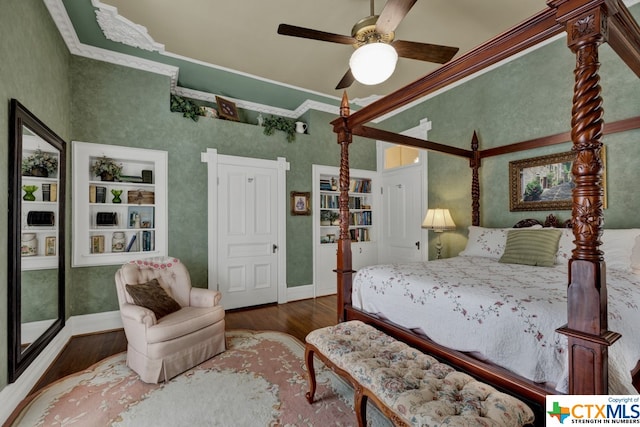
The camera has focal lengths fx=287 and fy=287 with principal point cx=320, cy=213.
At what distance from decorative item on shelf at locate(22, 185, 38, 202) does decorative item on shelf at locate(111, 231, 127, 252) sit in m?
1.16

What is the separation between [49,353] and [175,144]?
7.88ft

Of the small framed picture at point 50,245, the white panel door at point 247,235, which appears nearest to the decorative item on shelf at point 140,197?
the white panel door at point 247,235

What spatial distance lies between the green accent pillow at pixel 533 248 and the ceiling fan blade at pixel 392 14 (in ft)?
7.08

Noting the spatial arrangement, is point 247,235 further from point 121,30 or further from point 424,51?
point 424,51

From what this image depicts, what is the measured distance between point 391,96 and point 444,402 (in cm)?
185

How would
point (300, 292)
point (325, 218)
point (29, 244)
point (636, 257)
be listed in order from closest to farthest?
point (636, 257) → point (29, 244) → point (300, 292) → point (325, 218)

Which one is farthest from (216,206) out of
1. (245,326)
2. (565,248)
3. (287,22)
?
(565,248)

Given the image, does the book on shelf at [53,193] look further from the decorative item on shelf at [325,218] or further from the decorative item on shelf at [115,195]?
the decorative item on shelf at [325,218]

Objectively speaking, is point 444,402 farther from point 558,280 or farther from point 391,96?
point 391,96

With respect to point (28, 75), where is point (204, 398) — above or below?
below

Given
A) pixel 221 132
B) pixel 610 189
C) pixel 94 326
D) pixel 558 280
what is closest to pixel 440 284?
pixel 558 280

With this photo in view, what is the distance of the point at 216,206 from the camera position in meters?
3.79

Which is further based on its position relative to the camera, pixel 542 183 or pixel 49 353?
pixel 542 183

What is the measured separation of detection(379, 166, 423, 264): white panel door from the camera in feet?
14.4
